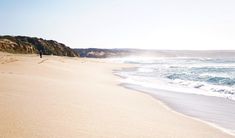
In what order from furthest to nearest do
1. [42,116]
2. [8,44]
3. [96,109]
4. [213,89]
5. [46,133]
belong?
[8,44]
[213,89]
[96,109]
[42,116]
[46,133]

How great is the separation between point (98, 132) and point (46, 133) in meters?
0.75

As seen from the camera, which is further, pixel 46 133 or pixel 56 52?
pixel 56 52

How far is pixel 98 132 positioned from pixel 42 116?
3.44ft

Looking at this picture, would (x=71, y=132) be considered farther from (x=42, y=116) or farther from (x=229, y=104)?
(x=229, y=104)

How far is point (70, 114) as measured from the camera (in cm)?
515

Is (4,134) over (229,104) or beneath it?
over

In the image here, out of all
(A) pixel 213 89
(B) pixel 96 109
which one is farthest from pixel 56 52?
(B) pixel 96 109

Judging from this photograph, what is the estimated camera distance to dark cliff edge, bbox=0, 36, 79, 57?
6531cm

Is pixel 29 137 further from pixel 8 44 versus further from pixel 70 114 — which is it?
pixel 8 44

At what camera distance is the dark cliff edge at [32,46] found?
65.3 meters

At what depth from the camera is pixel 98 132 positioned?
13.9ft

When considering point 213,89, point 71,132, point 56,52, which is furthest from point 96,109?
point 56,52

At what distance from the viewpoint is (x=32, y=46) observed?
245 feet

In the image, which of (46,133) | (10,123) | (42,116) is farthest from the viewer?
(42,116)
